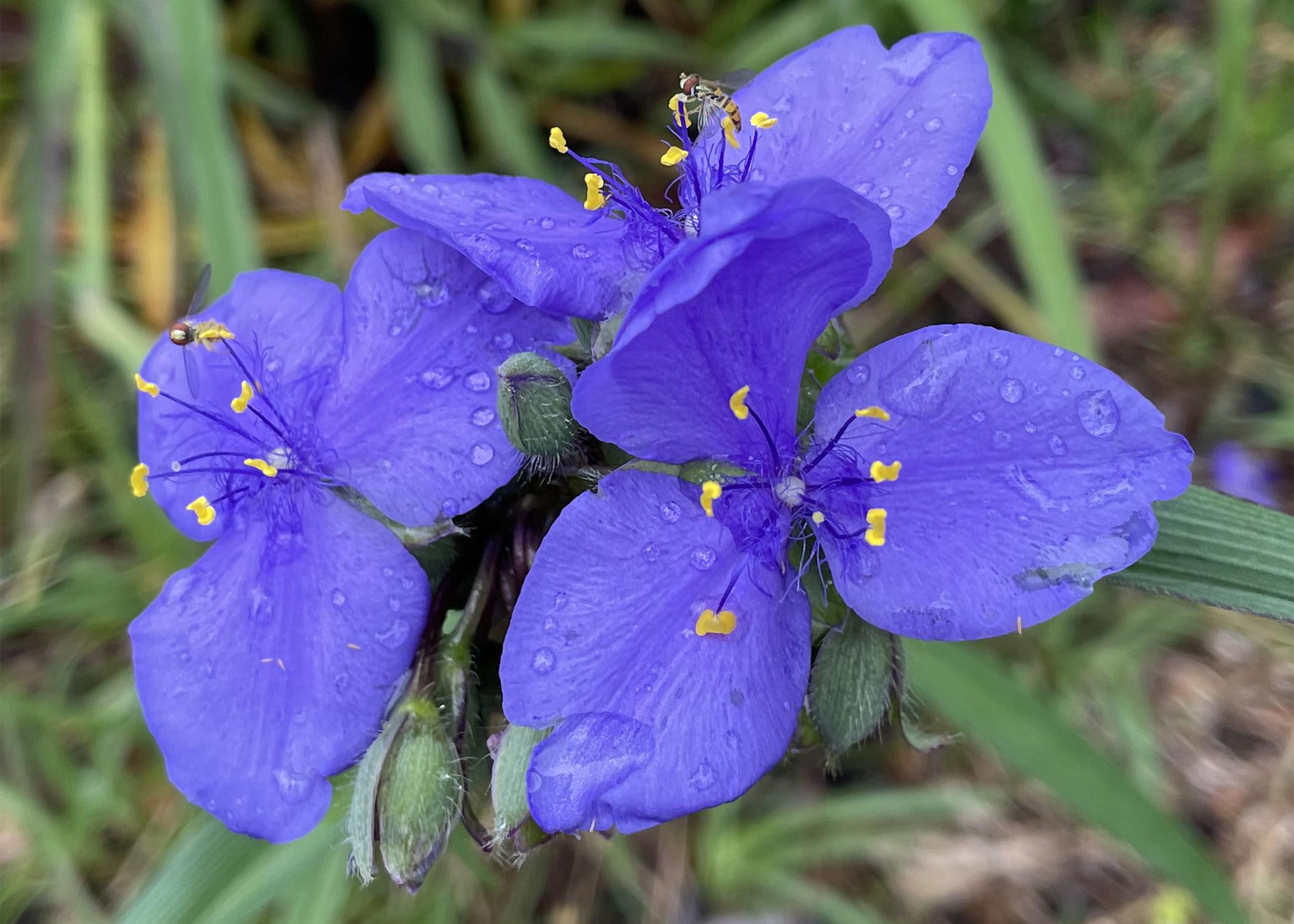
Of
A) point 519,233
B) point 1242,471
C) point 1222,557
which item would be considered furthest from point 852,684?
point 1242,471

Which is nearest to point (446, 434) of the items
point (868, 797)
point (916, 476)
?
point (916, 476)

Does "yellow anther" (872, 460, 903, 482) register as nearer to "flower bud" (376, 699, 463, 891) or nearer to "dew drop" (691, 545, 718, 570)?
"dew drop" (691, 545, 718, 570)

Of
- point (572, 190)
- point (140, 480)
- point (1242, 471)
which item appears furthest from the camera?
point (572, 190)

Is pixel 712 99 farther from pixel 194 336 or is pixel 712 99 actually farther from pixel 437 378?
pixel 194 336

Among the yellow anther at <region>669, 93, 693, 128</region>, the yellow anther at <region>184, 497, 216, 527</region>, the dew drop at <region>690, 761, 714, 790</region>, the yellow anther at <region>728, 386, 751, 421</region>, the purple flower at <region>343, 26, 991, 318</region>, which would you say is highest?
the yellow anther at <region>669, 93, 693, 128</region>

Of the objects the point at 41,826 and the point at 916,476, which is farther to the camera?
the point at 41,826

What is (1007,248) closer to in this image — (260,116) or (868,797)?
(868,797)

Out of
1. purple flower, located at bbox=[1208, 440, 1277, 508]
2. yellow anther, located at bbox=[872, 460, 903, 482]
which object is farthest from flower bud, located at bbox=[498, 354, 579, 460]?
purple flower, located at bbox=[1208, 440, 1277, 508]
